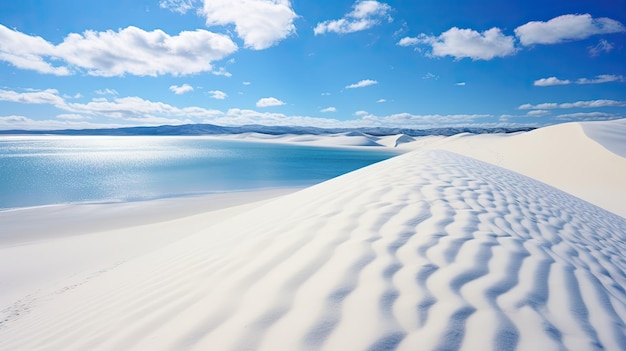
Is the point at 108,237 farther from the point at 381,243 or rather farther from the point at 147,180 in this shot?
the point at 147,180

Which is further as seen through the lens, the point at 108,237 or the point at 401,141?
the point at 401,141

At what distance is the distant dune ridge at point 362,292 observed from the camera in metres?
1.56

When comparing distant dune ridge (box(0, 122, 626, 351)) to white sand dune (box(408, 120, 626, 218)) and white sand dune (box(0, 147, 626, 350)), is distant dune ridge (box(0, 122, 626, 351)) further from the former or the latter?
white sand dune (box(408, 120, 626, 218))

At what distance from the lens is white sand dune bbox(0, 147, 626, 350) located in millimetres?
1556

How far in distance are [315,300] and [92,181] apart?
20.8 m

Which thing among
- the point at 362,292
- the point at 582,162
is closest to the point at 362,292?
the point at 362,292

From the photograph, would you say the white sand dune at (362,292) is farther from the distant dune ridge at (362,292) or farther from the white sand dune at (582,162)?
the white sand dune at (582,162)

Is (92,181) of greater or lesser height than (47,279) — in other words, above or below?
below

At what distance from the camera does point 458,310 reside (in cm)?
171

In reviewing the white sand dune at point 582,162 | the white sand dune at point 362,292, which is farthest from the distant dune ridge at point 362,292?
the white sand dune at point 582,162

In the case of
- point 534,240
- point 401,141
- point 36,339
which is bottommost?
point 401,141

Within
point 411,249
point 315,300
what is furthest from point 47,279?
point 411,249

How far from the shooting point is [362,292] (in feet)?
6.05

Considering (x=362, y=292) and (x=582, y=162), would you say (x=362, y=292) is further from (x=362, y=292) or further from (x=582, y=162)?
(x=582, y=162)
